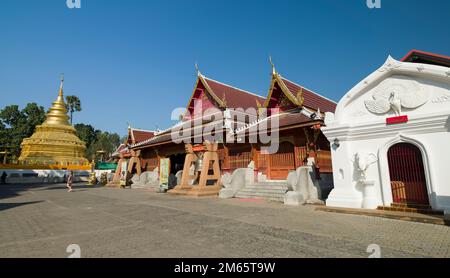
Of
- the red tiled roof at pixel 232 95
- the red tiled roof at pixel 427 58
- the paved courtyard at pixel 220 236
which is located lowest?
the paved courtyard at pixel 220 236

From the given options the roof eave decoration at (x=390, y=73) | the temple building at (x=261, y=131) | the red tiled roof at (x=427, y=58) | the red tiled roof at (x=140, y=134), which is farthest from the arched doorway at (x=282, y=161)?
the red tiled roof at (x=140, y=134)

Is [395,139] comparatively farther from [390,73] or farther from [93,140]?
[93,140]

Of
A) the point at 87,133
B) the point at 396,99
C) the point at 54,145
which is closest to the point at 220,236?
the point at 396,99

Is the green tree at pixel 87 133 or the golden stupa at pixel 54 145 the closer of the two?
the golden stupa at pixel 54 145

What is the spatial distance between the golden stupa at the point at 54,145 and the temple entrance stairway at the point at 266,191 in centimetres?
3182

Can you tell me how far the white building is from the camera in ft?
22.6

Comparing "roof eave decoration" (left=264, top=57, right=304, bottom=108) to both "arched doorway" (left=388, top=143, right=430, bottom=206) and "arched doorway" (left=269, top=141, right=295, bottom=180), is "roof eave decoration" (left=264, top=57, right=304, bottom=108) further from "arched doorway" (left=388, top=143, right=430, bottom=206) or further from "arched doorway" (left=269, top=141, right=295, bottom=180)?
"arched doorway" (left=388, top=143, right=430, bottom=206)

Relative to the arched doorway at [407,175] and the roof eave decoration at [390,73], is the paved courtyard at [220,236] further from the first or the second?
the roof eave decoration at [390,73]

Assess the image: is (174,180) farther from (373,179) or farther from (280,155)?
(373,179)

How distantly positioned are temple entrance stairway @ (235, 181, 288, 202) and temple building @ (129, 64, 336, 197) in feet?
0.33

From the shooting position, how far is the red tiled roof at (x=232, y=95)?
773 inches

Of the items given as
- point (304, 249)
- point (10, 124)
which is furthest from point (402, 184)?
point (10, 124)
